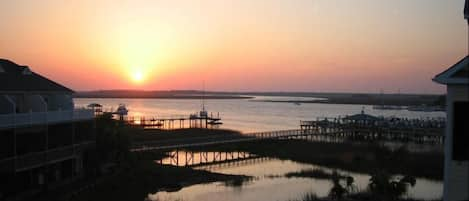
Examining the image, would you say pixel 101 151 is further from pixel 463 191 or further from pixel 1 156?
pixel 463 191

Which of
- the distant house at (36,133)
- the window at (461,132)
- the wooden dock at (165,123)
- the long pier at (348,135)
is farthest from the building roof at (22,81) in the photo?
the wooden dock at (165,123)

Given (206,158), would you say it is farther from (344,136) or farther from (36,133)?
(344,136)

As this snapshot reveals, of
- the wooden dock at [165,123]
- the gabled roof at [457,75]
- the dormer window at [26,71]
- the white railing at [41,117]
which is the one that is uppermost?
the dormer window at [26,71]

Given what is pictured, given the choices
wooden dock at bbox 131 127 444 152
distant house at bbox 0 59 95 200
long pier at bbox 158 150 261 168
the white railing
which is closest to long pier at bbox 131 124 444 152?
wooden dock at bbox 131 127 444 152

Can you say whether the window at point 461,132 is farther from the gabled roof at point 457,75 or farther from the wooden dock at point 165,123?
the wooden dock at point 165,123

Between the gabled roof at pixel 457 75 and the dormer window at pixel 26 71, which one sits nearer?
the gabled roof at pixel 457 75

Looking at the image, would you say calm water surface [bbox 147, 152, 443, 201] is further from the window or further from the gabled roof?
the gabled roof

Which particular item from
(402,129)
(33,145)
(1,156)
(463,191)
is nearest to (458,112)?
(463,191)
